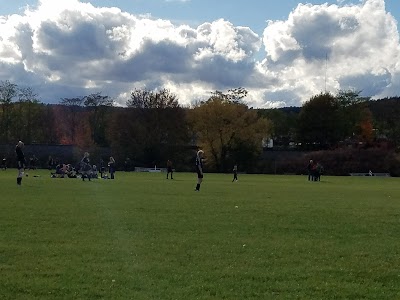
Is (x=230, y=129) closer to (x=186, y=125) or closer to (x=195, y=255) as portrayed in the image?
(x=186, y=125)

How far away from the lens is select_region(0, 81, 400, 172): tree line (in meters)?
95.2

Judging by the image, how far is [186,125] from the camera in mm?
98625

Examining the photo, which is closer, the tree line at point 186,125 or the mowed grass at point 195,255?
the mowed grass at point 195,255

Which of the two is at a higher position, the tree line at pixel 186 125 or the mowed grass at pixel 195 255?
the tree line at pixel 186 125

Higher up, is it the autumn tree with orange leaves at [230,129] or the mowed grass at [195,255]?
the autumn tree with orange leaves at [230,129]


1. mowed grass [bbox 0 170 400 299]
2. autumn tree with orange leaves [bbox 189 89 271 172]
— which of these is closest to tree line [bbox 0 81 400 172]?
autumn tree with orange leaves [bbox 189 89 271 172]

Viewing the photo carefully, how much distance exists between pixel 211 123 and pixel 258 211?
248 feet

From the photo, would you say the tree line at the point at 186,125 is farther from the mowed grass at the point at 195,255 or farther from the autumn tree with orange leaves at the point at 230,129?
the mowed grass at the point at 195,255

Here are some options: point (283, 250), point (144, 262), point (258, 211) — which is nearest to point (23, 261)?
point (144, 262)

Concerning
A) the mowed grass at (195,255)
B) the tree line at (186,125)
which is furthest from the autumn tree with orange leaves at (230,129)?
the mowed grass at (195,255)

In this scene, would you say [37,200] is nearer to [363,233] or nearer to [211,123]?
[363,233]

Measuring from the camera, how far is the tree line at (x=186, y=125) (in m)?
95.2

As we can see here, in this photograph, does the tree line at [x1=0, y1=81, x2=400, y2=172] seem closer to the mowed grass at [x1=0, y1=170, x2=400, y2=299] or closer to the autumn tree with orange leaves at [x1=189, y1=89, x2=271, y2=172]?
the autumn tree with orange leaves at [x1=189, y1=89, x2=271, y2=172]

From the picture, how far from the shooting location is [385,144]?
98.3m
